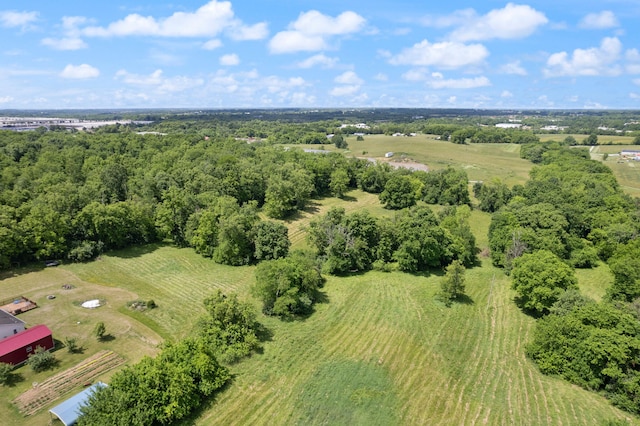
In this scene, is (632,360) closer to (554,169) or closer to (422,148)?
(554,169)

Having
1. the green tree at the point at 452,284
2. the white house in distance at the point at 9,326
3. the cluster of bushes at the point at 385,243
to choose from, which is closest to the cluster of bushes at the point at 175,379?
the white house in distance at the point at 9,326

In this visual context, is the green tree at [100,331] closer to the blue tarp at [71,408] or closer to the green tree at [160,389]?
the blue tarp at [71,408]

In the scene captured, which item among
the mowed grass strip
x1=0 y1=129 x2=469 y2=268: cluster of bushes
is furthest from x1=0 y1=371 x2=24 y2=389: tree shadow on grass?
x1=0 y1=129 x2=469 y2=268: cluster of bushes

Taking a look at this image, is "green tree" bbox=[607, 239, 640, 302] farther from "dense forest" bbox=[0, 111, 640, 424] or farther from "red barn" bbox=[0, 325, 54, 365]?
"red barn" bbox=[0, 325, 54, 365]

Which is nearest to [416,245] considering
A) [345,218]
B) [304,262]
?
[345,218]

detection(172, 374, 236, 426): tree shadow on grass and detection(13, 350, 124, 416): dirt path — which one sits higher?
detection(13, 350, 124, 416): dirt path

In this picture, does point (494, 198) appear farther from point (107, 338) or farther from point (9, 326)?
point (9, 326)

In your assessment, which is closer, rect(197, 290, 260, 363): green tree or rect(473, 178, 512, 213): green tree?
rect(197, 290, 260, 363): green tree
